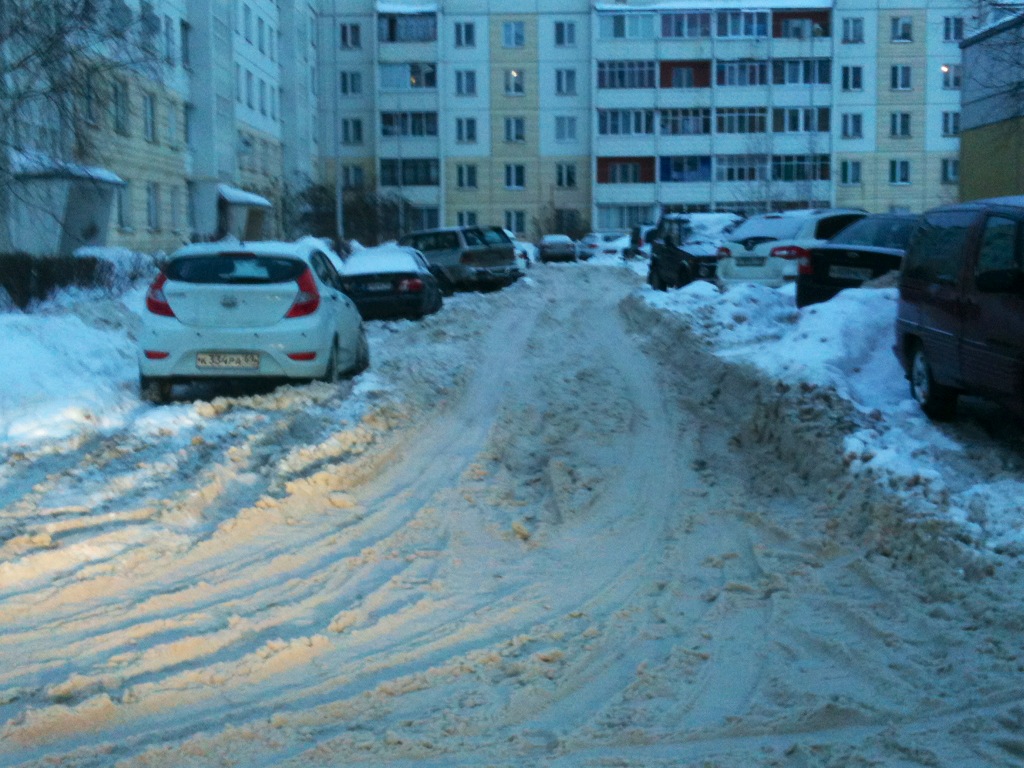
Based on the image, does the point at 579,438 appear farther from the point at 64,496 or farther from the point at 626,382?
the point at 64,496

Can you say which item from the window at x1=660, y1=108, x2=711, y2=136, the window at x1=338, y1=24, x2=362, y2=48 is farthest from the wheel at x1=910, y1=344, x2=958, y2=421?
the window at x1=338, y1=24, x2=362, y2=48

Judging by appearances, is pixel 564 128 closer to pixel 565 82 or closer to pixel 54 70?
pixel 565 82

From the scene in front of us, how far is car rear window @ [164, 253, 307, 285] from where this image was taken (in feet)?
40.2

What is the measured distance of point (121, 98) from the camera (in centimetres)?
1970

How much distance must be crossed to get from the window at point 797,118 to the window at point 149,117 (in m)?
39.2

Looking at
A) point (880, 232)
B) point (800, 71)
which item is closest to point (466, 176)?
point (800, 71)

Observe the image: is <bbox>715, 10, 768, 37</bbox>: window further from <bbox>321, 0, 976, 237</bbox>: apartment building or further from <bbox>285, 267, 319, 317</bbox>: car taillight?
<bbox>285, 267, 319, 317</bbox>: car taillight

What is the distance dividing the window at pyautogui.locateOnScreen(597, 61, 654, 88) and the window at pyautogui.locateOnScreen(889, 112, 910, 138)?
13.5 metres

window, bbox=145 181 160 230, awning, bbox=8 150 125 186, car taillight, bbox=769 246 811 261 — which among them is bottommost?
car taillight, bbox=769 246 811 261

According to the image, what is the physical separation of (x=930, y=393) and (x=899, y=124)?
6430 cm

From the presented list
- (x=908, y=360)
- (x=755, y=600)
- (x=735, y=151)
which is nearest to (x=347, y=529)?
(x=755, y=600)

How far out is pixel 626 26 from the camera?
69312 mm

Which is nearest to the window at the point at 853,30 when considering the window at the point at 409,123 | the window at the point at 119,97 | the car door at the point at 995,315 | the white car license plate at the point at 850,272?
the window at the point at 409,123

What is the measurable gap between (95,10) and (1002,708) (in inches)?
580
